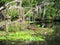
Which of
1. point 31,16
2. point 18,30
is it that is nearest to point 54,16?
point 31,16

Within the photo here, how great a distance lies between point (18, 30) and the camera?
33.5 metres

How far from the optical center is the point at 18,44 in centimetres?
2569

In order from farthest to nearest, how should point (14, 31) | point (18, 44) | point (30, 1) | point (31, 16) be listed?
1. point (30, 1)
2. point (31, 16)
3. point (14, 31)
4. point (18, 44)

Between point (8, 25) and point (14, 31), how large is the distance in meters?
0.96

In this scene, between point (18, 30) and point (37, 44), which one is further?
point (18, 30)

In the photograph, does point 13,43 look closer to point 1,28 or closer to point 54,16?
point 1,28

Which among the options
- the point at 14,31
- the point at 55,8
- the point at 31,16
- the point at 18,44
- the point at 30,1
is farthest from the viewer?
the point at 55,8

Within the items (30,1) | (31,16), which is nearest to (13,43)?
(31,16)

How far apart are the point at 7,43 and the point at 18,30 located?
738cm

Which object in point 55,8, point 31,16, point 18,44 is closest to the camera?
point 18,44

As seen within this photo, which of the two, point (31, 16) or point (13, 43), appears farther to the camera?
point (31, 16)

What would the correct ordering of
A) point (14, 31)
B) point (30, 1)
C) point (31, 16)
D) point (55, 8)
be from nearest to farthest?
point (14, 31)
point (31, 16)
point (30, 1)
point (55, 8)

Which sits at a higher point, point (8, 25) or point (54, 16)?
point (8, 25)

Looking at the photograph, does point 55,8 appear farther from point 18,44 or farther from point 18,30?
point 18,44
